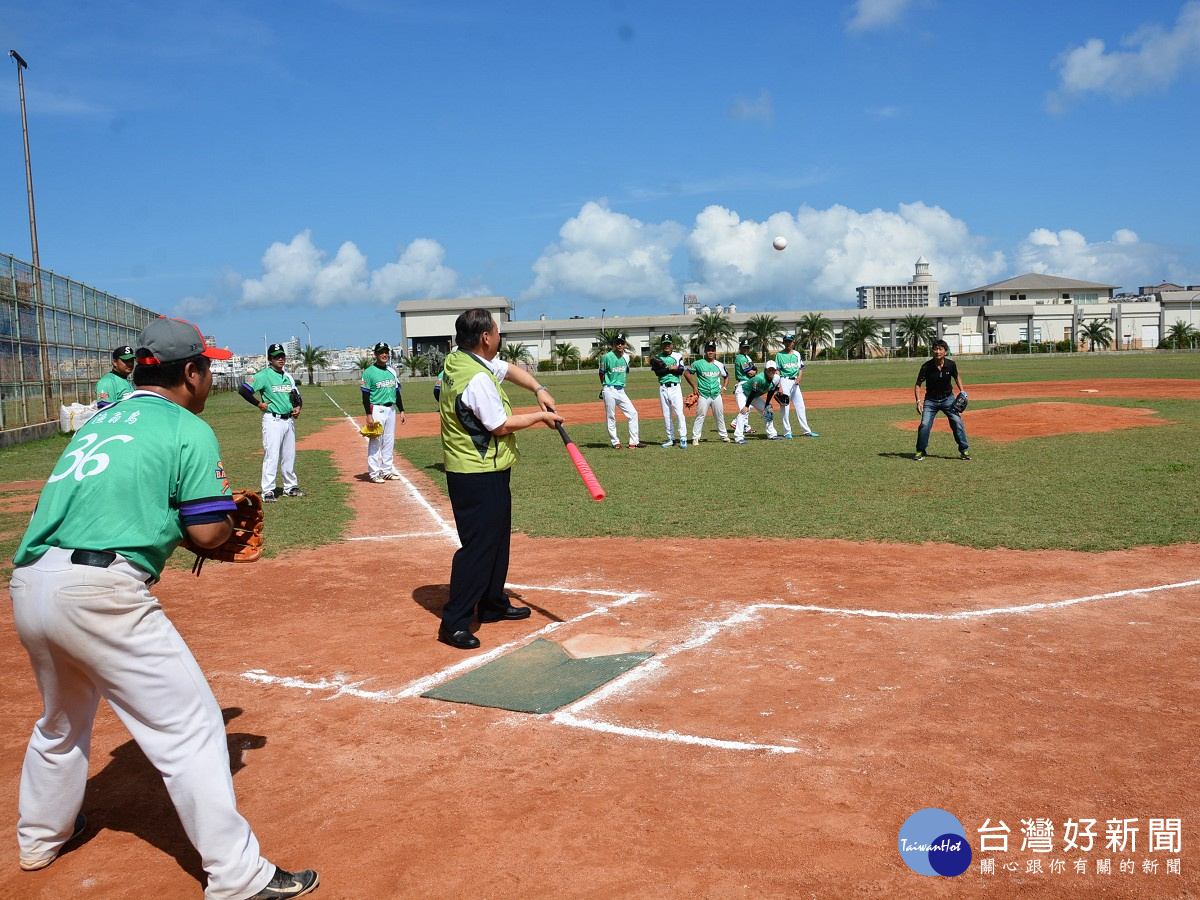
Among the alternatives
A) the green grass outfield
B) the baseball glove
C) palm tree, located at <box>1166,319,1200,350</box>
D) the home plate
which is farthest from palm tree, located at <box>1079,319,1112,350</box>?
the baseball glove

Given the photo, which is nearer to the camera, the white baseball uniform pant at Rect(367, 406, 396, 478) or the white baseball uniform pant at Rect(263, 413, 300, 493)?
the white baseball uniform pant at Rect(263, 413, 300, 493)

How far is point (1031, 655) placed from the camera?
584 cm

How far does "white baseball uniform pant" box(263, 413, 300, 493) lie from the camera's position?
13.4m

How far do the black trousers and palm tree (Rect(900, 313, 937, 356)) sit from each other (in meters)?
95.3

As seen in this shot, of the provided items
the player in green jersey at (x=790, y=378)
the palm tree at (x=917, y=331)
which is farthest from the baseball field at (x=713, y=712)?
the palm tree at (x=917, y=331)

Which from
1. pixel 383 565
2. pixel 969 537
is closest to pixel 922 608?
pixel 969 537

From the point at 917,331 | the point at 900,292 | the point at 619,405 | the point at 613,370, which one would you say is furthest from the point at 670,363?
the point at 900,292

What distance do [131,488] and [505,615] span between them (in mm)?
3993

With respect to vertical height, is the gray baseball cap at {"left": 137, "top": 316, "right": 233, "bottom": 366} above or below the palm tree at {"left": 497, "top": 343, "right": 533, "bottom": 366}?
below

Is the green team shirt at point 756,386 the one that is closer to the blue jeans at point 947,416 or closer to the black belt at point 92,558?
the blue jeans at point 947,416

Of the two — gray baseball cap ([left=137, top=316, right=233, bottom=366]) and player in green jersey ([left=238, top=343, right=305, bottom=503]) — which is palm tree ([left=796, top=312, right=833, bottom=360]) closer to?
player in green jersey ([left=238, top=343, right=305, bottom=503])

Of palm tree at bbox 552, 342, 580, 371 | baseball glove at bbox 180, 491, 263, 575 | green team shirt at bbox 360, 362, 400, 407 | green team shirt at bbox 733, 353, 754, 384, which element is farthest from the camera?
palm tree at bbox 552, 342, 580, 371

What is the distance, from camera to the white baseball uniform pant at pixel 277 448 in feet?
43.8

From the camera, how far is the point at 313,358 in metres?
108
